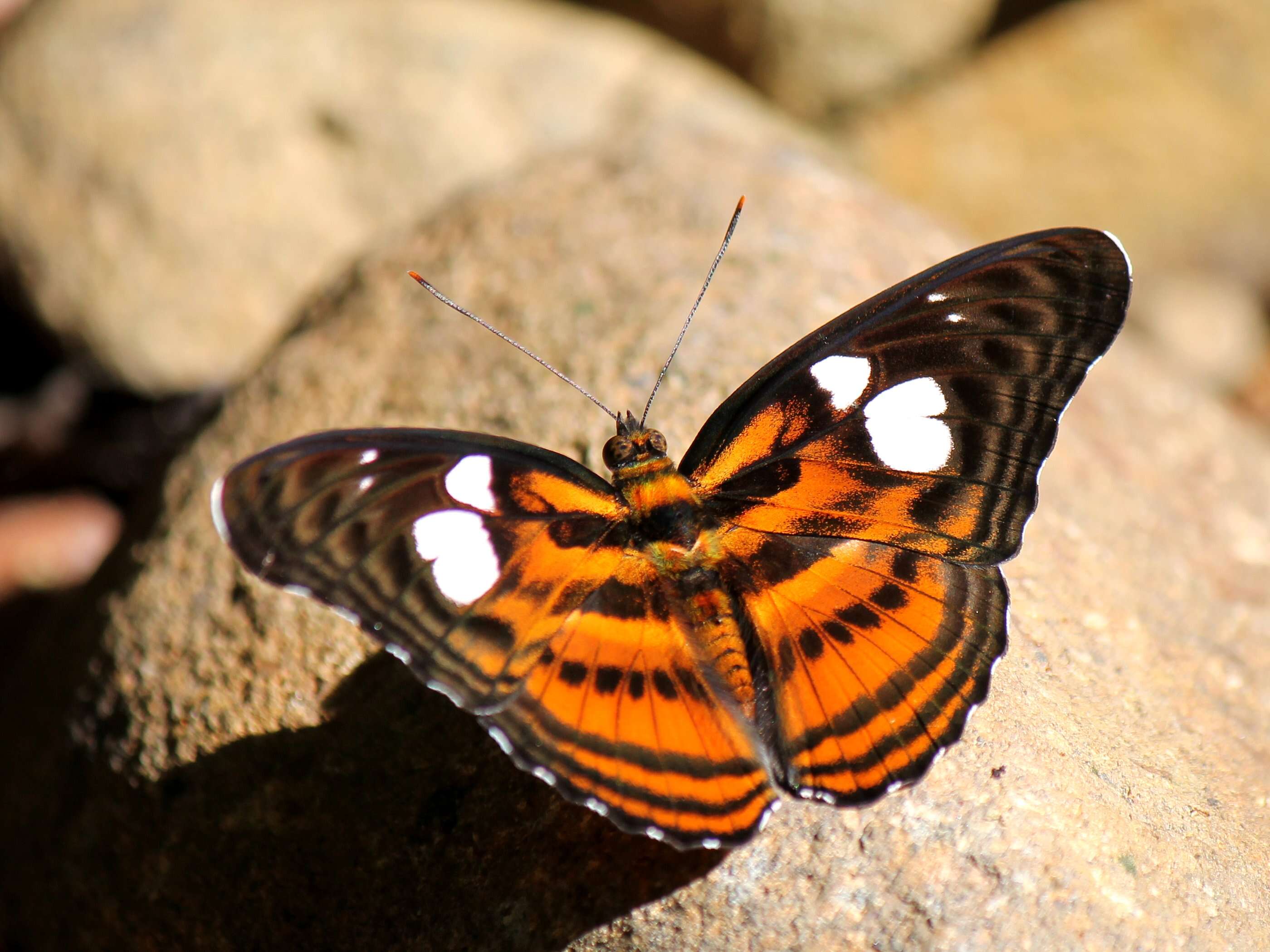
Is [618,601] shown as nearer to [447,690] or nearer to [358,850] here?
[447,690]

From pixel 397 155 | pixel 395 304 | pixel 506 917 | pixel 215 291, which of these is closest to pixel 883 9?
pixel 397 155

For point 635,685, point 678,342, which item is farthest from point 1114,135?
point 635,685

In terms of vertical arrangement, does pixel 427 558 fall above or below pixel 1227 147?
above

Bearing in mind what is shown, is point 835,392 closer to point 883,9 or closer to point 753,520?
point 753,520

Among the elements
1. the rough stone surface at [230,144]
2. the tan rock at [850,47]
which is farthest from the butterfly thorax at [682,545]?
the tan rock at [850,47]

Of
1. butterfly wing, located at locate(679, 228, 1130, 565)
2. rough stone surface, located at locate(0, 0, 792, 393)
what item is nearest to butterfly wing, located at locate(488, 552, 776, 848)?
butterfly wing, located at locate(679, 228, 1130, 565)

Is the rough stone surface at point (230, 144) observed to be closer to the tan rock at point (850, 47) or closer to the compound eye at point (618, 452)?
the tan rock at point (850, 47)
